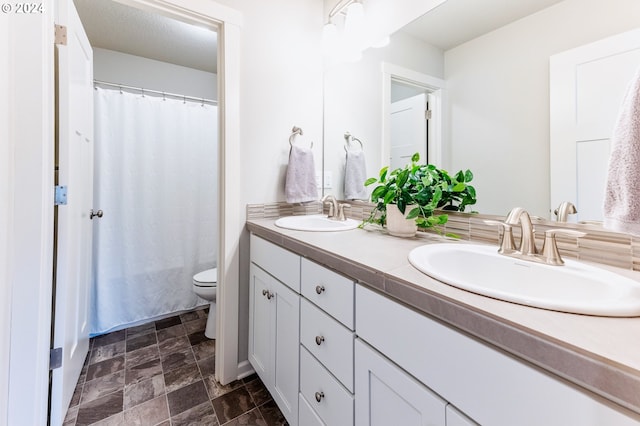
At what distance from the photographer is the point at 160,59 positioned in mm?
2367

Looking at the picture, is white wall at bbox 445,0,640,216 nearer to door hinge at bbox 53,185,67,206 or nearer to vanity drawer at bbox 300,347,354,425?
vanity drawer at bbox 300,347,354,425

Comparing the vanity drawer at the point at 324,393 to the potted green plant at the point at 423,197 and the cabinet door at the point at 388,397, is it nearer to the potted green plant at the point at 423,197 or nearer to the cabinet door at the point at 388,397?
the cabinet door at the point at 388,397

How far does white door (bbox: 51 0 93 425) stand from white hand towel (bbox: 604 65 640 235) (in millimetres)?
1689

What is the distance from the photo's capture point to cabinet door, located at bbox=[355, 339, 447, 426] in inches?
22.5

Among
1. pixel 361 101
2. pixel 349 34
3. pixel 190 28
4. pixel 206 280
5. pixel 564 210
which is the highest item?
pixel 190 28

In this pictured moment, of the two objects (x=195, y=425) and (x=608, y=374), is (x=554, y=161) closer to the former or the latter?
(x=608, y=374)

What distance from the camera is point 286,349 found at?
1123mm

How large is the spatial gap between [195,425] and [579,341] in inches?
56.2

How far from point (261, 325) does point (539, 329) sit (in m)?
1.18

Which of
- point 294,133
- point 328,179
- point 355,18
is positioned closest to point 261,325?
point 328,179

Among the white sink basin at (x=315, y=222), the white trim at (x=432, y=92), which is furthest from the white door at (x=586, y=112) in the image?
the white sink basin at (x=315, y=222)

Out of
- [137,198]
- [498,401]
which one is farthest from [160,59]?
[498,401]

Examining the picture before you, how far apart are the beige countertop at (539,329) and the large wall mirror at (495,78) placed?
55 centimetres

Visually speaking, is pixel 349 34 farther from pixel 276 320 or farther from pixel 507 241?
pixel 276 320
